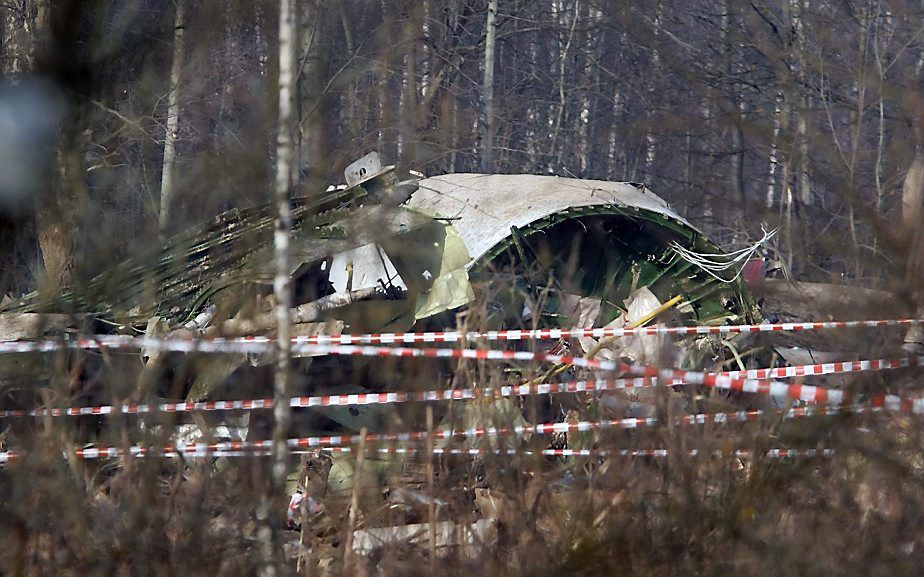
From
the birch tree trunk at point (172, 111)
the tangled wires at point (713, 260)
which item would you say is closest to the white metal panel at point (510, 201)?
the tangled wires at point (713, 260)

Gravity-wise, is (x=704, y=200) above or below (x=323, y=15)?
A: below

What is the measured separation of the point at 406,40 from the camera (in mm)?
3895

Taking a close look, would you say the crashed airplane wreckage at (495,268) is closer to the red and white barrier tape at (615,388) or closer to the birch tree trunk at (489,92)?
the red and white barrier tape at (615,388)

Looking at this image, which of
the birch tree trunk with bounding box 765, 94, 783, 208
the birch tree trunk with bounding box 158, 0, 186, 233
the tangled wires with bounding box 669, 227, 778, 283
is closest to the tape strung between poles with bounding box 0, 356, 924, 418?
the birch tree trunk with bounding box 158, 0, 186, 233

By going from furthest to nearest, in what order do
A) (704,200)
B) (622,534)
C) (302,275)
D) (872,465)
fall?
(302,275), (622,534), (872,465), (704,200)

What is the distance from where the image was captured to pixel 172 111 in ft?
12.3

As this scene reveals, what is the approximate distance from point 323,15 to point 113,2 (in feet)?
3.87

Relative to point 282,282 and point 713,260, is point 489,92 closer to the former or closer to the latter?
point 713,260

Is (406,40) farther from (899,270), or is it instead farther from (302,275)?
(302,275)

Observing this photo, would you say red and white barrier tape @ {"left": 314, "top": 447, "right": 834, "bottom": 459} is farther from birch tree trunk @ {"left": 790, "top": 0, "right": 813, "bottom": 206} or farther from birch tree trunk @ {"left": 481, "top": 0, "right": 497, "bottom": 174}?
birch tree trunk @ {"left": 481, "top": 0, "right": 497, "bottom": 174}

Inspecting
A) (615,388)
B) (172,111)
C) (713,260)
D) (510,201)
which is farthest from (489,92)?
(172,111)

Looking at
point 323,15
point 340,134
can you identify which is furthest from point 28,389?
point 323,15

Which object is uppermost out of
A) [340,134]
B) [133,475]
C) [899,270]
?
[340,134]

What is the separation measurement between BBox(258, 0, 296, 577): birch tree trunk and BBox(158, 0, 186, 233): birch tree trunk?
1.18 ft
